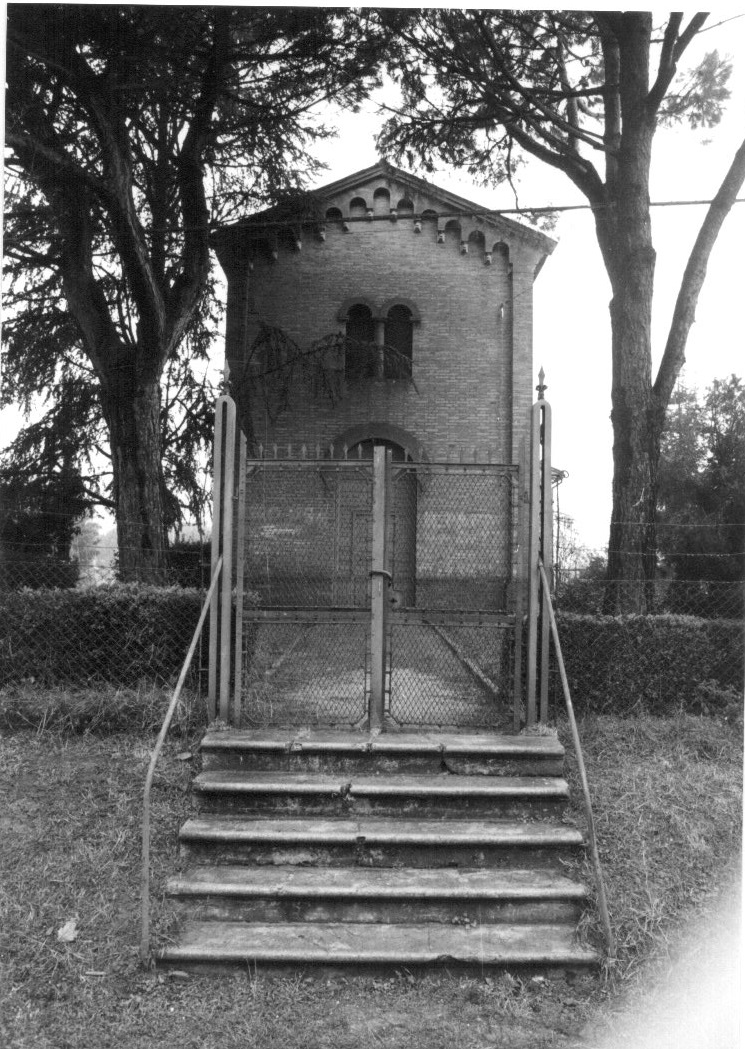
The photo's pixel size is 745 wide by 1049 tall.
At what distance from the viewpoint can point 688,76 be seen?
7.43m

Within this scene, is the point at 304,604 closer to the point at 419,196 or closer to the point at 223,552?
the point at 223,552

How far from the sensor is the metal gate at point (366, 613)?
5.59m

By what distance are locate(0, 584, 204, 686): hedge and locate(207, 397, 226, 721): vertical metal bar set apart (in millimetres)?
828

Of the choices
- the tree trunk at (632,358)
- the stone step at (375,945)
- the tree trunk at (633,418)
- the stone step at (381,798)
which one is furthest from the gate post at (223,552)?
the tree trunk at (633,418)

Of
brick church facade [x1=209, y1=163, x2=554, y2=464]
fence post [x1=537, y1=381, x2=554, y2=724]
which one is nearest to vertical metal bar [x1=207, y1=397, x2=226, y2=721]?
fence post [x1=537, y1=381, x2=554, y2=724]

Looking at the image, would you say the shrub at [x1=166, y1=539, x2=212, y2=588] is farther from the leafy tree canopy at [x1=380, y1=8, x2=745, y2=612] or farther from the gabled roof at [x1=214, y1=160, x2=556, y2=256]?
the gabled roof at [x1=214, y1=160, x2=556, y2=256]

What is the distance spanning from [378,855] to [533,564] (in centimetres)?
230

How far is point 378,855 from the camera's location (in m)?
4.39

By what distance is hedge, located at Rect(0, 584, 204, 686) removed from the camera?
6160mm

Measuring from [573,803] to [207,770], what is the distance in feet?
8.05

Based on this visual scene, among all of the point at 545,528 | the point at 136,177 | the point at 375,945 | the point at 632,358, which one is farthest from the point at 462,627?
the point at 136,177

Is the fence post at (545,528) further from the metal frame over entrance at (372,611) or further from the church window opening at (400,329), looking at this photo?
the church window opening at (400,329)

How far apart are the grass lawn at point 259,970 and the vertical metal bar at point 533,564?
2.04 ft

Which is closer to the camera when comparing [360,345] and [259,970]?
[259,970]
